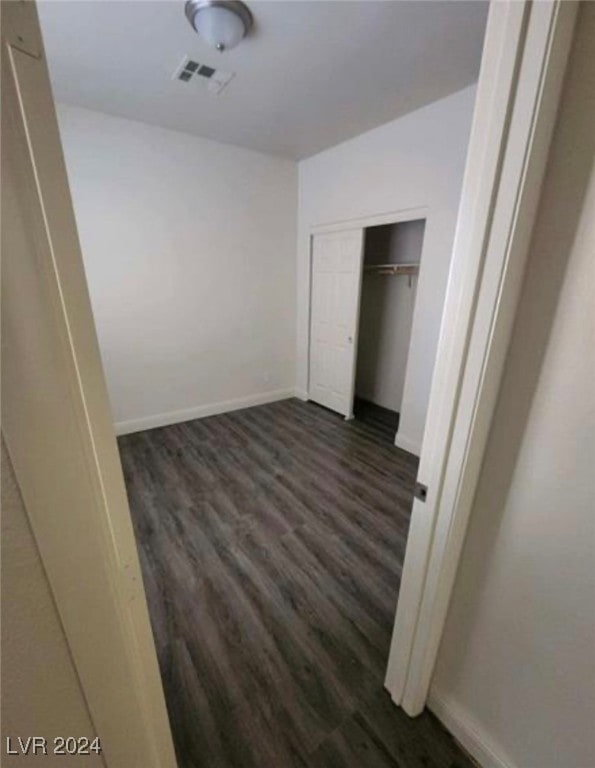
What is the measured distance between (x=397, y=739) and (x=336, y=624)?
17.5 inches

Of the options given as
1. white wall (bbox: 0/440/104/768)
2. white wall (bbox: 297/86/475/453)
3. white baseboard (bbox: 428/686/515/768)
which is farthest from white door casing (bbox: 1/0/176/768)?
white wall (bbox: 297/86/475/453)

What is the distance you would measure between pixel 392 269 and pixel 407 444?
190 centimetres

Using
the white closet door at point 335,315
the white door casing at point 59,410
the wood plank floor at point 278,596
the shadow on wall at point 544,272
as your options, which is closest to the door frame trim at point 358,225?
the white closet door at point 335,315

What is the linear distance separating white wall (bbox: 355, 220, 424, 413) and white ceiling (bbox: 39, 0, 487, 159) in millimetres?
1189

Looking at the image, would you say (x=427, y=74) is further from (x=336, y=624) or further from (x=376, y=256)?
(x=336, y=624)

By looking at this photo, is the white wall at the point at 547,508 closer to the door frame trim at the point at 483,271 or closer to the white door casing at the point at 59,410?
the door frame trim at the point at 483,271

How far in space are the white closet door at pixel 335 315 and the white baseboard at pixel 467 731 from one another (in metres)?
Answer: 2.66

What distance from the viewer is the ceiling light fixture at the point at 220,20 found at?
1561 mm

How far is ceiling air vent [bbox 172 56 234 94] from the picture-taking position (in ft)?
6.70

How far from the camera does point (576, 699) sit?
871 millimetres

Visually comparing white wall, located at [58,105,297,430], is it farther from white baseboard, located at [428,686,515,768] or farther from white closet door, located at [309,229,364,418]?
white baseboard, located at [428,686,515,768]

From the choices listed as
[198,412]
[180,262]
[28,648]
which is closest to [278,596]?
[28,648]

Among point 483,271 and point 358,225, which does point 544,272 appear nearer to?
point 483,271

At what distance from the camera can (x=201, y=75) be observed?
2146 mm
